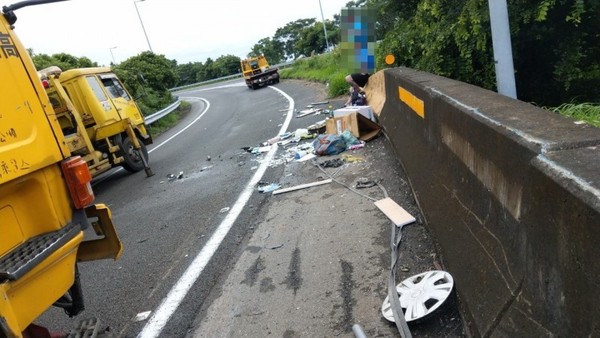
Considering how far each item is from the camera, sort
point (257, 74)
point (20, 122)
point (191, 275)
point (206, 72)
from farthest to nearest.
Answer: point (206, 72)
point (257, 74)
point (191, 275)
point (20, 122)

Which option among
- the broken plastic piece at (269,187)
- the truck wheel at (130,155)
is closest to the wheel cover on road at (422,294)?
the broken plastic piece at (269,187)

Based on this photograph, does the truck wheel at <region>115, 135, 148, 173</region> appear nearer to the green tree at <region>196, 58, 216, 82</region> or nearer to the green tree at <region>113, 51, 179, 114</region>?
the green tree at <region>113, 51, 179, 114</region>

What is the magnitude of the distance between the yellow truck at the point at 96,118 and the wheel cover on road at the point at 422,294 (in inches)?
296

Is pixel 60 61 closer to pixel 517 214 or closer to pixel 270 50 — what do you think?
pixel 517 214

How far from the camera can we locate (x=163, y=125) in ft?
69.1

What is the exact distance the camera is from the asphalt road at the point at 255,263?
11.6ft

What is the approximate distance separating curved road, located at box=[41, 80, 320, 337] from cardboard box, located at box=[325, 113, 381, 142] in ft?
5.02

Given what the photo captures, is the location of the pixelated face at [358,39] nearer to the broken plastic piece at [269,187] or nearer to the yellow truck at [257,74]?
the broken plastic piece at [269,187]

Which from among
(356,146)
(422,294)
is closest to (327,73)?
(356,146)

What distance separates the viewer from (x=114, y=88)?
11195 millimetres

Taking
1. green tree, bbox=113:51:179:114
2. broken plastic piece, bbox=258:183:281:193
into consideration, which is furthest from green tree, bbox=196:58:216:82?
broken plastic piece, bbox=258:183:281:193

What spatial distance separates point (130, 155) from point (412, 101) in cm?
728

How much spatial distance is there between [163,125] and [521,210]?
2030 cm

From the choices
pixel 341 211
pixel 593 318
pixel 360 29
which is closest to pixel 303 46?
pixel 360 29
